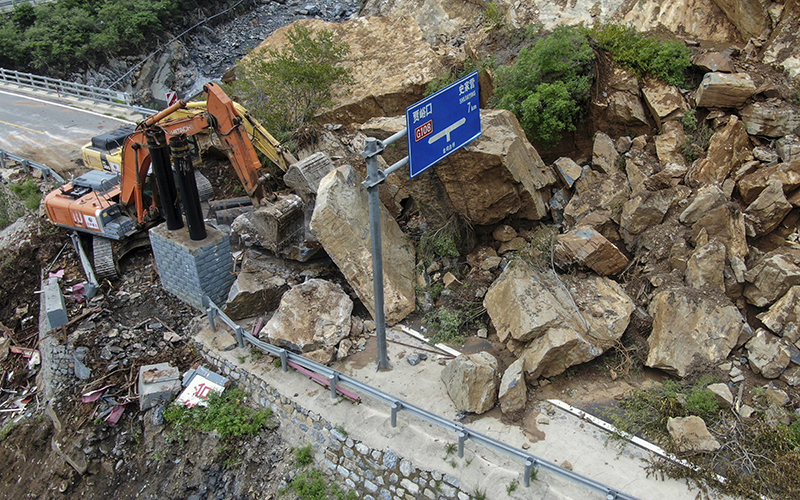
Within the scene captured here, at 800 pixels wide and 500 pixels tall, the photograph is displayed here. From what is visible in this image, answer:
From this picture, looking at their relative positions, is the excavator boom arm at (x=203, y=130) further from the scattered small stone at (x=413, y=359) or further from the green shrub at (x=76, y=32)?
the green shrub at (x=76, y=32)

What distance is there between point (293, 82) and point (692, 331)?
1068cm

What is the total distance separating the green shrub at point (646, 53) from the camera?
10930 millimetres

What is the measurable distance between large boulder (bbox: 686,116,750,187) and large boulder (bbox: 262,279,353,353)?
6483 millimetres

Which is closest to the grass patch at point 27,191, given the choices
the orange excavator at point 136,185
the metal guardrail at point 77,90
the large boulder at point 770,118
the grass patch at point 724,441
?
the orange excavator at point 136,185

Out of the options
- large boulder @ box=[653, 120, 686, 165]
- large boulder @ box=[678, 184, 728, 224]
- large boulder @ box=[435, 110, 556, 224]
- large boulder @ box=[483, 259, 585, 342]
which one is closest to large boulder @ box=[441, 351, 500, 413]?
large boulder @ box=[483, 259, 585, 342]

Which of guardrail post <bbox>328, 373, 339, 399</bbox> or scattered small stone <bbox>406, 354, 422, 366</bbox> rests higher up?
guardrail post <bbox>328, 373, 339, 399</bbox>

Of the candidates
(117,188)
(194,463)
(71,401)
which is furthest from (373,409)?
(117,188)

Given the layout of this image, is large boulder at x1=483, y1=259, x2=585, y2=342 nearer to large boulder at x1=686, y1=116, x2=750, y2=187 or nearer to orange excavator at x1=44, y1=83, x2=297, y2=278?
large boulder at x1=686, y1=116, x2=750, y2=187

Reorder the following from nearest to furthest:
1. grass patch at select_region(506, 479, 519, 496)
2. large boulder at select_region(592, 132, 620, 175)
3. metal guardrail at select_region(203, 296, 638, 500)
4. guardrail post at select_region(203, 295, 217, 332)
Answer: metal guardrail at select_region(203, 296, 638, 500), grass patch at select_region(506, 479, 519, 496), guardrail post at select_region(203, 295, 217, 332), large boulder at select_region(592, 132, 620, 175)

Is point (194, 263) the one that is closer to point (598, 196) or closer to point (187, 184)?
point (187, 184)

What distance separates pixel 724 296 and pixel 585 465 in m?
3.38

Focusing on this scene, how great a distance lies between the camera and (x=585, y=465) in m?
6.96

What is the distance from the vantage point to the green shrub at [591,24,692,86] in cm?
1093

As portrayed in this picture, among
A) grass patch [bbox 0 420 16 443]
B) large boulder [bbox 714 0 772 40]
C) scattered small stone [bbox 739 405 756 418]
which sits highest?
large boulder [bbox 714 0 772 40]
